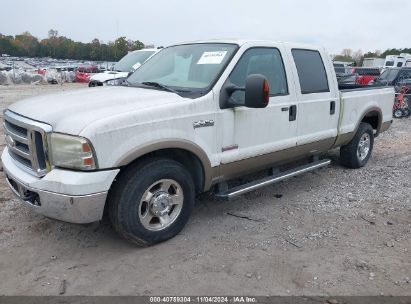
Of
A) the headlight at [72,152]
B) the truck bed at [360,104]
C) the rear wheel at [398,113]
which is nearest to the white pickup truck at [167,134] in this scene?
the headlight at [72,152]

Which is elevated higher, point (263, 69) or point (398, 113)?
point (263, 69)

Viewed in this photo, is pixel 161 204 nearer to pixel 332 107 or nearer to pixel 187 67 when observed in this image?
pixel 187 67

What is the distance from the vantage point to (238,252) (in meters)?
3.72

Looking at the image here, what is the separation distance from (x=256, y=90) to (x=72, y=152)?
167 centimetres

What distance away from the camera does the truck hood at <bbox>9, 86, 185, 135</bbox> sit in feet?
10.5

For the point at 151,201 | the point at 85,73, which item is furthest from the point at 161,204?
the point at 85,73

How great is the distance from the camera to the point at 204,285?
10.4 feet

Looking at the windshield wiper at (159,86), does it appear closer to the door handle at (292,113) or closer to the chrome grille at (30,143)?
the chrome grille at (30,143)

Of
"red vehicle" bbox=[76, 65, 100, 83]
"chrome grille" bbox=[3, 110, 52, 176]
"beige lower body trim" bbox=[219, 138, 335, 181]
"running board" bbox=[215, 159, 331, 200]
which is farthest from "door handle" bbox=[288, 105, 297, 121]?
"red vehicle" bbox=[76, 65, 100, 83]

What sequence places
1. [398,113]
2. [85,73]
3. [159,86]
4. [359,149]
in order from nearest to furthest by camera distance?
[159,86], [359,149], [398,113], [85,73]

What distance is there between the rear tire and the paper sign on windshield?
10.2 ft

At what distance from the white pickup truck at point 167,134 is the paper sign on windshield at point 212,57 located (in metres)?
0.01

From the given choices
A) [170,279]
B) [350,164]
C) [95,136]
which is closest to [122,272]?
[170,279]

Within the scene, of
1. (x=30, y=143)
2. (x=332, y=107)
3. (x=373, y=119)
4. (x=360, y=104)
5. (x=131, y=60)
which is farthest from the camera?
(x=131, y=60)
